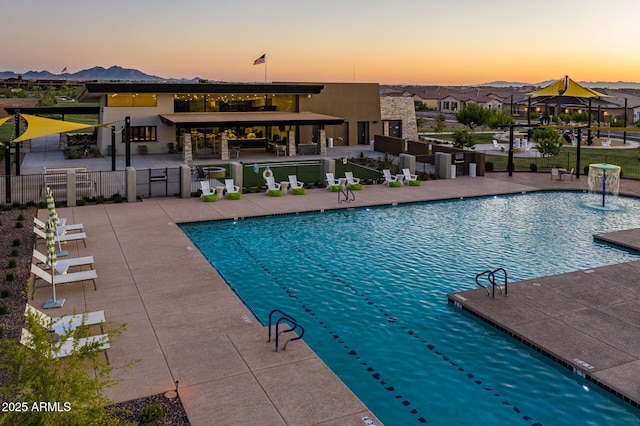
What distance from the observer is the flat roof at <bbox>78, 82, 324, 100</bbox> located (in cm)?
4019

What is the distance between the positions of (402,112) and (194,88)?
21.5m

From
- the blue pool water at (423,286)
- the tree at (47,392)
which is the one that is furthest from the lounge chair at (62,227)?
the tree at (47,392)

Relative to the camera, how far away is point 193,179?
3116 cm

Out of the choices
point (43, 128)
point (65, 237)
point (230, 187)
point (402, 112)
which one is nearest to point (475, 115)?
point (402, 112)

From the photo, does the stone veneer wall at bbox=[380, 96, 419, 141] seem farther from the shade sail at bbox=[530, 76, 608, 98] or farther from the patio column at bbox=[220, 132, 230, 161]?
A: the patio column at bbox=[220, 132, 230, 161]

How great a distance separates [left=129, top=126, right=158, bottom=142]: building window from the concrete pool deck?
2156 centimetres

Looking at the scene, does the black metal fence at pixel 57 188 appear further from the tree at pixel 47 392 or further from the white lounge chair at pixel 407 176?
the tree at pixel 47 392

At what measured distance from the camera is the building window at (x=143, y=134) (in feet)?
140

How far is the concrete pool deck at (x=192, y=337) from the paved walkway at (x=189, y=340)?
2 centimetres

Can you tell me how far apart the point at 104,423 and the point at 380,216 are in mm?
17828

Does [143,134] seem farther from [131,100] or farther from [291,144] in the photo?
[291,144]

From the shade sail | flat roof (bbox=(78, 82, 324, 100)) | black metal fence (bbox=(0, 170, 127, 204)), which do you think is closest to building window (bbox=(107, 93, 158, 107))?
flat roof (bbox=(78, 82, 324, 100))

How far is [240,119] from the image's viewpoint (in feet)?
137

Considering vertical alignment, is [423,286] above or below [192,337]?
above
